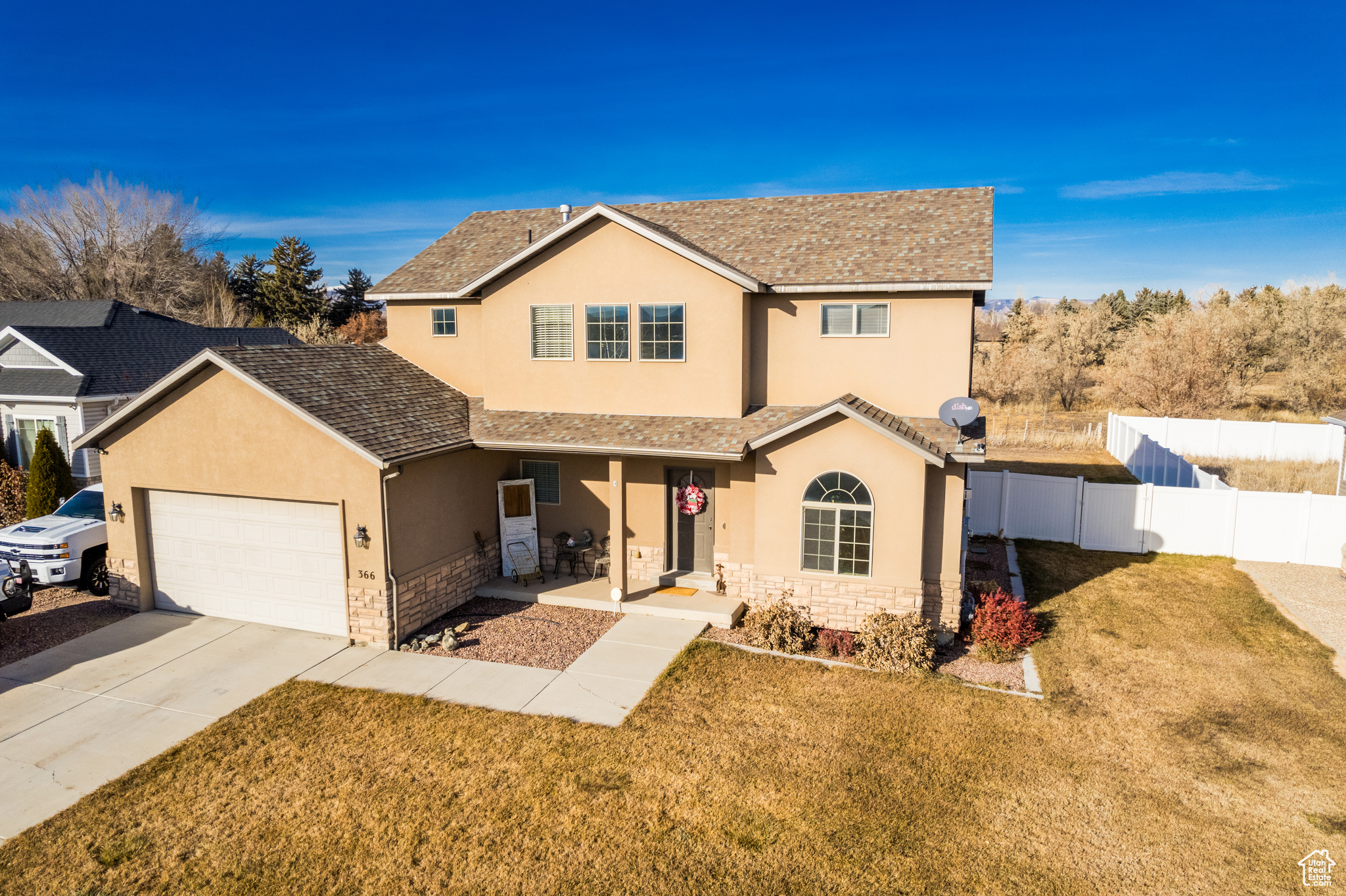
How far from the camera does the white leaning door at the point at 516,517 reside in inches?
591

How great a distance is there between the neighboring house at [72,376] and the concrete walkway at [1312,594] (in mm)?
29708

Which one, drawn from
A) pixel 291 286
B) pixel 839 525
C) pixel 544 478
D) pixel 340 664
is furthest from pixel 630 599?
pixel 291 286

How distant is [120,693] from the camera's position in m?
10.3

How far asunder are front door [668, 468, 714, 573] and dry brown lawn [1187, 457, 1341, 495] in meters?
17.6

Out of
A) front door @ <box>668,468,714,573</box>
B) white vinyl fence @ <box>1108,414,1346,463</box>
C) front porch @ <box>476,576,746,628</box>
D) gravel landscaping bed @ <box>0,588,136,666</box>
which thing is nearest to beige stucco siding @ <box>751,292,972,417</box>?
front door @ <box>668,468,714,573</box>

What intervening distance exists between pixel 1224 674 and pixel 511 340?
1383 cm

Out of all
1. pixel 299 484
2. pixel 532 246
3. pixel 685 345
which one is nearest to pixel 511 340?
pixel 532 246

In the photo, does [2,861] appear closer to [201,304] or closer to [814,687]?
[814,687]

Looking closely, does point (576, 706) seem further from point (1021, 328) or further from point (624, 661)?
point (1021, 328)

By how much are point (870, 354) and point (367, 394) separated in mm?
9602

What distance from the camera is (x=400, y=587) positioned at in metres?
12.1

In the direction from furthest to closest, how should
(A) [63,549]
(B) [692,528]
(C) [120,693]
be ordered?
(B) [692,528], (A) [63,549], (C) [120,693]

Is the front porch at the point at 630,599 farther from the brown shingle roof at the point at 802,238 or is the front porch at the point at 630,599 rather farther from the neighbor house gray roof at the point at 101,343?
the neighbor house gray roof at the point at 101,343

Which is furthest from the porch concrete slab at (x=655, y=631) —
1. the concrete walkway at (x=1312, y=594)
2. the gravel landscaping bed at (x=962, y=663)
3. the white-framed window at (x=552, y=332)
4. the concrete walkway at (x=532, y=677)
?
the concrete walkway at (x=1312, y=594)
